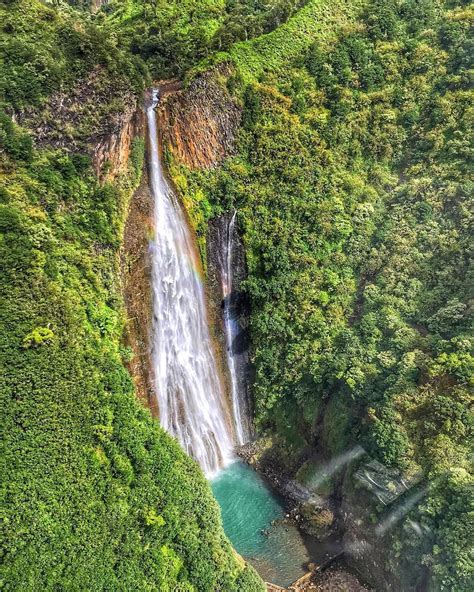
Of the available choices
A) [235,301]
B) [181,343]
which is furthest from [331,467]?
[235,301]

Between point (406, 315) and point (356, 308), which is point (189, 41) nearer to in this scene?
point (356, 308)

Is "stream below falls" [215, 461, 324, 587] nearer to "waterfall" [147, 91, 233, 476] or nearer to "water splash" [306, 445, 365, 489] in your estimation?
"waterfall" [147, 91, 233, 476]

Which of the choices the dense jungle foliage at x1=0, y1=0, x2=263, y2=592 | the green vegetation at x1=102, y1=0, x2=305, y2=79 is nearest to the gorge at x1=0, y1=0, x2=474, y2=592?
the dense jungle foliage at x1=0, y1=0, x2=263, y2=592

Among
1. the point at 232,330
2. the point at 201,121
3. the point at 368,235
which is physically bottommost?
the point at 232,330

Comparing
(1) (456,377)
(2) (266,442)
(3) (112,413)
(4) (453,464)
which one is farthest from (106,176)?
(4) (453,464)

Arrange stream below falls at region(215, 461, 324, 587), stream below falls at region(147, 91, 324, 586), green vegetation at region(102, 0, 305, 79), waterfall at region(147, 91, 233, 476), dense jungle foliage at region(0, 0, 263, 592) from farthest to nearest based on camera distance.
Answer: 1. green vegetation at region(102, 0, 305, 79)
2. waterfall at region(147, 91, 233, 476)
3. stream below falls at region(147, 91, 324, 586)
4. stream below falls at region(215, 461, 324, 587)
5. dense jungle foliage at region(0, 0, 263, 592)

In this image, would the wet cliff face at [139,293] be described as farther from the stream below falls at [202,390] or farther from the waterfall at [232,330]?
the waterfall at [232,330]

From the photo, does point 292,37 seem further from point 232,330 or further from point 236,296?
point 232,330
